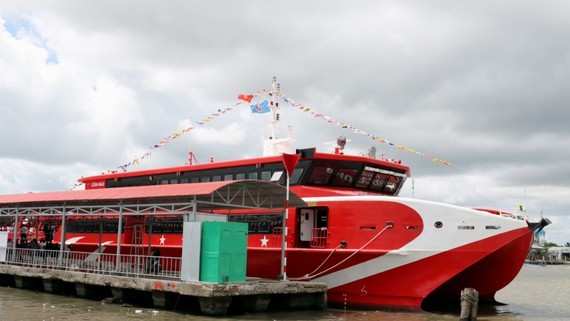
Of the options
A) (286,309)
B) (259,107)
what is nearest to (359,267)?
(286,309)

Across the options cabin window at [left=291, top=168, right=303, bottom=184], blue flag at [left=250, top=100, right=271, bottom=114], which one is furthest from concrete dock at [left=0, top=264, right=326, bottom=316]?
blue flag at [left=250, top=100, right=271, bottom=114]

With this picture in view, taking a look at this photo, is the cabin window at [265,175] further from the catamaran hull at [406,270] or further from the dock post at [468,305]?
the dock post at [468,305]

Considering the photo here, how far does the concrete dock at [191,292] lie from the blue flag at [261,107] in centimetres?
677

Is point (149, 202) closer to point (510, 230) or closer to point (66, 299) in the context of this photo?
point (66, 299)

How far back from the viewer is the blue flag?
67.6ft

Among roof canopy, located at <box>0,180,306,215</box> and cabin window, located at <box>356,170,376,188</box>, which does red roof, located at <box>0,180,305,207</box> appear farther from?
cabin window, located at <box>356,170,376,188</box>

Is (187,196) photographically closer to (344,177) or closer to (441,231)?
(344,177)

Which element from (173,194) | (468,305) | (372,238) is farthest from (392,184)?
(173,194)

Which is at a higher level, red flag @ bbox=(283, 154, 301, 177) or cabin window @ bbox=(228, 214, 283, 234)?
red flag @ bbox=(283, 154, 301, 177)

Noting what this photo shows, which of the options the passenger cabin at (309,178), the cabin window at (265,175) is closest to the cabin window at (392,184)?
the passenger cabin at (309,178)

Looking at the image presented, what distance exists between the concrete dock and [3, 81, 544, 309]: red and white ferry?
0.96 metres

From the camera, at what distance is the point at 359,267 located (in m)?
15.9

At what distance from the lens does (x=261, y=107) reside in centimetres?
2069

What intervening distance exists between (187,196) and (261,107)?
6801 mm
